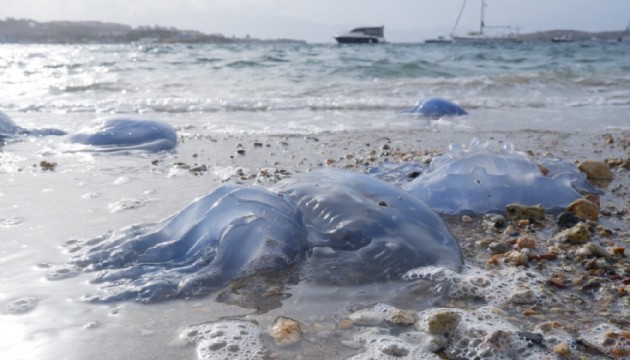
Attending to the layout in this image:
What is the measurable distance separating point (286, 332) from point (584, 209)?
1853 millimetres

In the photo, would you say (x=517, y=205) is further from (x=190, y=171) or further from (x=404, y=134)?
(x=404, y=134)

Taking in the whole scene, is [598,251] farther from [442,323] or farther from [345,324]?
[345,324]

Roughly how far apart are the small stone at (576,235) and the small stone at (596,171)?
132cm

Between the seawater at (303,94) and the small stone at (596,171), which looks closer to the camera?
the small stone at (596,171)

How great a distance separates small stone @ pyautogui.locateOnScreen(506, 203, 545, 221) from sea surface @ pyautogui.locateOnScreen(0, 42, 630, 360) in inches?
44.0

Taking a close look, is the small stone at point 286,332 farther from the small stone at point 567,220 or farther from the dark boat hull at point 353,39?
the dark boat hull at point 353,39

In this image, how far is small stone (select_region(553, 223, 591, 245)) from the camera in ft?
7.98

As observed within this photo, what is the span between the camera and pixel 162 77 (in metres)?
13.0

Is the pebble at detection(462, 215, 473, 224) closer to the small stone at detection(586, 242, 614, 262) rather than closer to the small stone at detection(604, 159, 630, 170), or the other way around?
the small stone at detection(586, 242, 614, 262)

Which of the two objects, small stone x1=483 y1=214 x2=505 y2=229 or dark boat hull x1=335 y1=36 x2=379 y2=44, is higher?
dark boat hull x1=335 y1=36 x2=379 y2=44

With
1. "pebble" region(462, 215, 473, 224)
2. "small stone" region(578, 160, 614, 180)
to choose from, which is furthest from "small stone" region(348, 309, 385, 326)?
"small stone" region(578, 160, 614, 180)

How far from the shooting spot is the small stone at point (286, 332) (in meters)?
1.61

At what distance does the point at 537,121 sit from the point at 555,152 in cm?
220

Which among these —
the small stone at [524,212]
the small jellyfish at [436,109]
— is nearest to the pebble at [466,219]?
the small stone at [524,212]
